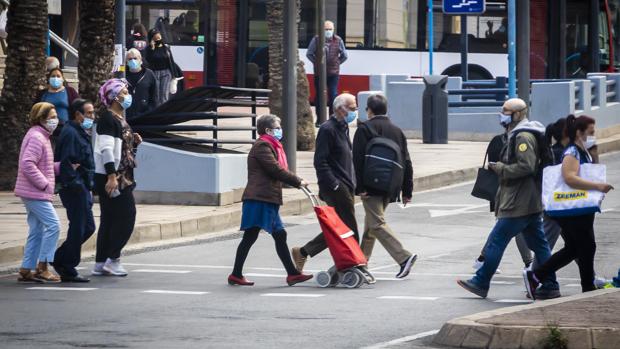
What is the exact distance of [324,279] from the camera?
547 inches

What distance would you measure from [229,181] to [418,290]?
6609 mm

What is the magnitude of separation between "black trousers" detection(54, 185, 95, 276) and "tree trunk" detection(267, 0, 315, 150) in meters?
10.9

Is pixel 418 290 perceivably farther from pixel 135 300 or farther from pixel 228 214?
pixel 228 214

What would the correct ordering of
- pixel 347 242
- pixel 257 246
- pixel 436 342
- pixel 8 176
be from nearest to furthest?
pixel 436 342 < pixel 347 242 < pixel 257 246 < pixel 8 176

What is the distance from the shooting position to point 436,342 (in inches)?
405

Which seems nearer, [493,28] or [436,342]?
[436,342]

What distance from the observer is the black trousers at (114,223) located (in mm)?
14609

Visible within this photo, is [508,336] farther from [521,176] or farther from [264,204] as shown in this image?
[264,204]

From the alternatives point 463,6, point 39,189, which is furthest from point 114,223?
point 463,6

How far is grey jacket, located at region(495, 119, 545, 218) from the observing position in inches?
499

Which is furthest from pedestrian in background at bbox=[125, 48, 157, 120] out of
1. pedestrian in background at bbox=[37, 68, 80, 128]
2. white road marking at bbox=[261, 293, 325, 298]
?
white road marking at bbox=[261, 293, 325, 298]

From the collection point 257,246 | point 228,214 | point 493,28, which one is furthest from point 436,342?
point 493,28

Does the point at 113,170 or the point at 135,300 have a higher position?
the point at 113,170

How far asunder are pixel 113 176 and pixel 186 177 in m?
5.30
